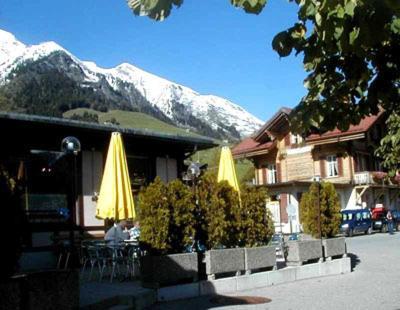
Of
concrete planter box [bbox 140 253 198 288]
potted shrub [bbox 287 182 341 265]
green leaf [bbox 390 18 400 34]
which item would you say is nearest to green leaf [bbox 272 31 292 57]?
green leaf [bbox 390 18 400 34]

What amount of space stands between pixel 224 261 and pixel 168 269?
146 centimetres

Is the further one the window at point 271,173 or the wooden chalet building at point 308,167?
the window at point 271,173

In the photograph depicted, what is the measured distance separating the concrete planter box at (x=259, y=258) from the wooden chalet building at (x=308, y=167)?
88.9 feet

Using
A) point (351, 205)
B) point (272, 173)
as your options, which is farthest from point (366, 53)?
point (272, 173)

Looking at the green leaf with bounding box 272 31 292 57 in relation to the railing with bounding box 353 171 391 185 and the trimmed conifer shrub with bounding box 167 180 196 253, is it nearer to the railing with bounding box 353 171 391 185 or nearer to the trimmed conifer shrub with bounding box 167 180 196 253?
the trimmed conifer shrub with bounding box 167 180 196 253

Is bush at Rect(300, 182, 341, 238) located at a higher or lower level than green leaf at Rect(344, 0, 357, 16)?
lower

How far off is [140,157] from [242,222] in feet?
24.9

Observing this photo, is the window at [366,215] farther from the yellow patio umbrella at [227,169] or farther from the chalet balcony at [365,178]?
the yellow patio umbrella at [227,169]

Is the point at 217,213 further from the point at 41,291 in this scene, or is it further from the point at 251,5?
the point at 251,5

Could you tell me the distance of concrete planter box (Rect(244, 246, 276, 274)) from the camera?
11.9 meters

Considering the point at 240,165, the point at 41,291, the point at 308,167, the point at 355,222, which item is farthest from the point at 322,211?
the point at 240,165

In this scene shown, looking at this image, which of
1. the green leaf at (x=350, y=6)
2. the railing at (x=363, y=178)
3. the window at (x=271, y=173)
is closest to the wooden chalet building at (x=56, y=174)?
the green leaf at (x=350, y=6)

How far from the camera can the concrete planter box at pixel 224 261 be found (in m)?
11.1

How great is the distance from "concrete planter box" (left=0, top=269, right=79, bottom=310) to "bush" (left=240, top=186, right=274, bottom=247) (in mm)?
5205
